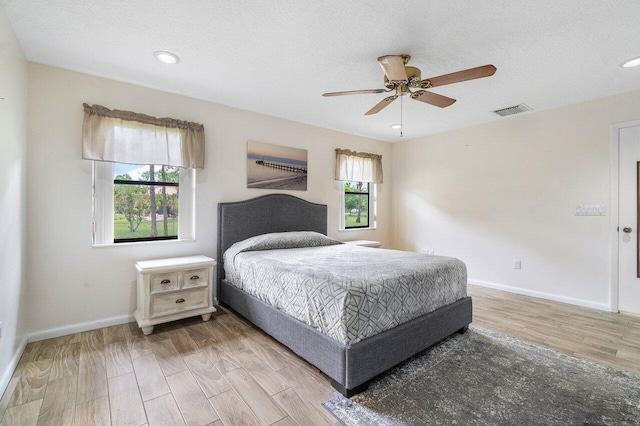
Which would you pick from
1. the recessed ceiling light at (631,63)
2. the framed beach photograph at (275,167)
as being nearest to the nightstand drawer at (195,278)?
the framed beach photograph at (275,167)

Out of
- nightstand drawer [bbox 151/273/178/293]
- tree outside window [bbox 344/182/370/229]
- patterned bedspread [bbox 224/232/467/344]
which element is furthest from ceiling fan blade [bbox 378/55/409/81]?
tree outside window [bbox 344/182/370/229]

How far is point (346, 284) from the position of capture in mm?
1926

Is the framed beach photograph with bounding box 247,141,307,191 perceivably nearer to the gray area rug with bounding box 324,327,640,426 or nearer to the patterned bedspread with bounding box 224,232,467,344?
the patterned bedspread with bounding box 224,232,467,344

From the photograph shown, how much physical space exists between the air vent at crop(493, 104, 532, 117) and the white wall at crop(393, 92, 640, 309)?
0.86ft

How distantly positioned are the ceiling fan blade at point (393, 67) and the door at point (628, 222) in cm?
297

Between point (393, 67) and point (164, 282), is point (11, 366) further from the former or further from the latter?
point (393, 67)

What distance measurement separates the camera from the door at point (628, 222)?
3240 millimetres

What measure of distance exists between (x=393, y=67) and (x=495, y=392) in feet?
7.61

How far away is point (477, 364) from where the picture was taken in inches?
87.3

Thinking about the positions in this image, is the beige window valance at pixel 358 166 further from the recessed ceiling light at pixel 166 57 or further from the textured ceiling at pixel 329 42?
the recessed ceiling light at pixel 166 57

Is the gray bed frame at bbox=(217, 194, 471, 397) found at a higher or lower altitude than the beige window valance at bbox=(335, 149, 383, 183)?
lower

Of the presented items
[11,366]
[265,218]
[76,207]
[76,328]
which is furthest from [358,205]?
[11,366]

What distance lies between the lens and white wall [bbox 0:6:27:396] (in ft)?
6.23

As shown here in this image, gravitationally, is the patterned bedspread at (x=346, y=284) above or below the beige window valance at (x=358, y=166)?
below
